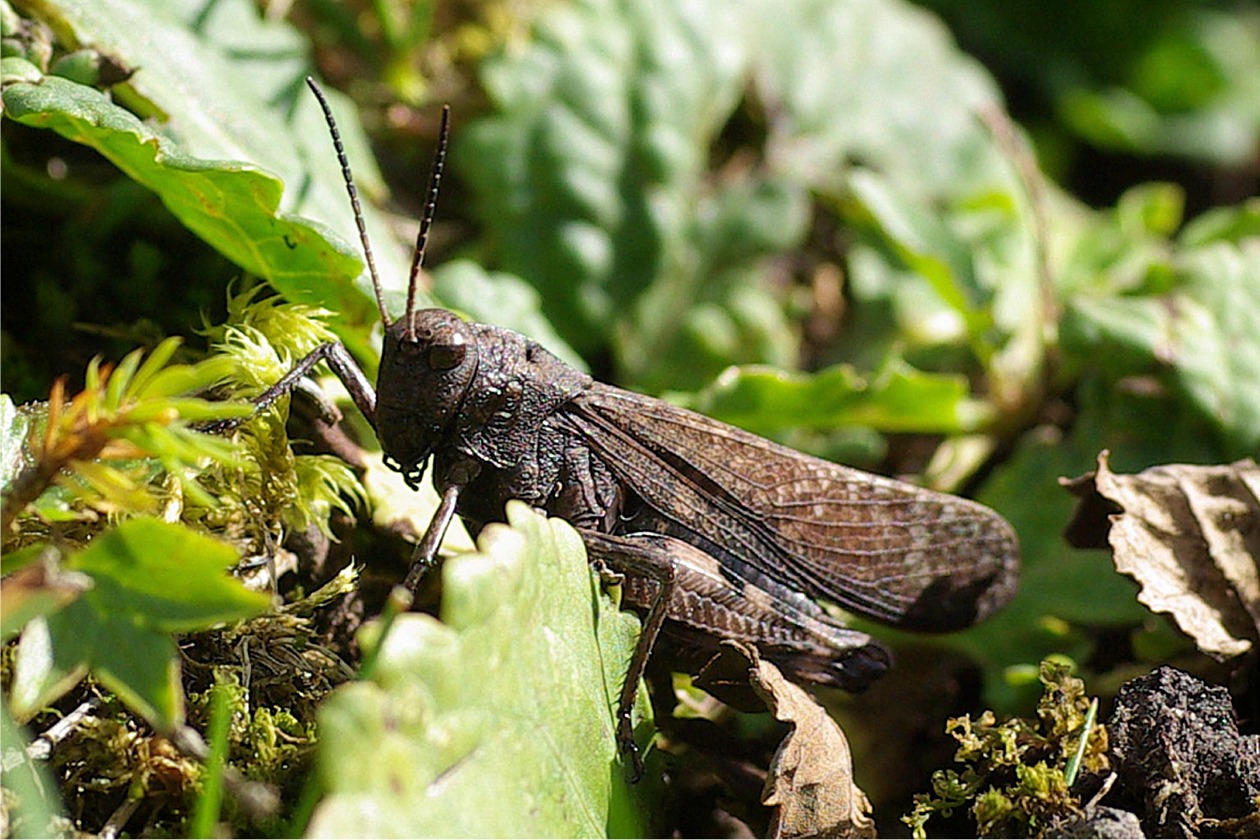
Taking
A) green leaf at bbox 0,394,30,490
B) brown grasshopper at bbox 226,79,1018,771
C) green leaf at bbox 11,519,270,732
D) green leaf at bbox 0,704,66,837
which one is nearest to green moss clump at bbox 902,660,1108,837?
brown grasshopper at bbox 226,79,1018,771

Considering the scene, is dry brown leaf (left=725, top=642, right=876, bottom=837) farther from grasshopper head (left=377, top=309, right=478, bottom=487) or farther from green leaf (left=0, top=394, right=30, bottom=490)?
green leaf (left=0, top=394, right=30, bottom=490)

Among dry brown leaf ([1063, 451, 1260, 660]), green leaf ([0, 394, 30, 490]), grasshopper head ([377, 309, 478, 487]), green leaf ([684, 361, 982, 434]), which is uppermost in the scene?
green leaf ([0, 394, 30, 490])

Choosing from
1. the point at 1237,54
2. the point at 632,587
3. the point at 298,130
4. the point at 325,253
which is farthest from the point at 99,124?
the point at 1237,54

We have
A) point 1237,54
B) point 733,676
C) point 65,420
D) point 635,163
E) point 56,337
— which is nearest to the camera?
point 65,420

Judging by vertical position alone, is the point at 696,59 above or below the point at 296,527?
above

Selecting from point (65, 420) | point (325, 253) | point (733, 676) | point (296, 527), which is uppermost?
point (65, 420)

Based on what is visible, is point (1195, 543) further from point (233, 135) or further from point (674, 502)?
point (233, 135)

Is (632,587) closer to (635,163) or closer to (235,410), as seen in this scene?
(235,410)
